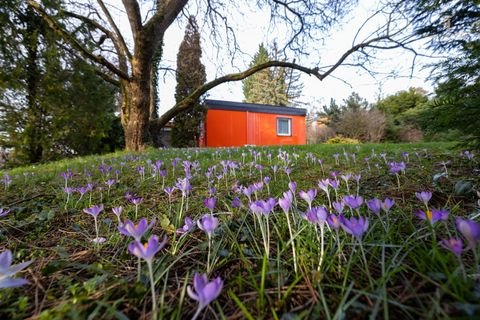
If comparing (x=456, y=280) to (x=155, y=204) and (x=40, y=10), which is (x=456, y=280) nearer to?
(x=155, y=204)

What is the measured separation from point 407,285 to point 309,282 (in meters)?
0.23

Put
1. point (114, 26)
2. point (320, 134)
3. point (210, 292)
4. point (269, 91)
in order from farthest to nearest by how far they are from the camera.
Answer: point (269, 91) → point (320, 134) → point (114, 26) → point (210, 292)

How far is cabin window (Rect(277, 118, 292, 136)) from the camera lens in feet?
65.4

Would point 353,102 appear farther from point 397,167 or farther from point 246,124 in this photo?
point 397,167

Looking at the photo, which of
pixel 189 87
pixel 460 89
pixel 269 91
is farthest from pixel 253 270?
pixel 269 91

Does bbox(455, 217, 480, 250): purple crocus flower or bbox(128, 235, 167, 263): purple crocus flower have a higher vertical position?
bbox(455, 217, 480, 250): purple crocus flower

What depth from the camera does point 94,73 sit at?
29.7 feet

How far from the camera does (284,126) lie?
20219 mm

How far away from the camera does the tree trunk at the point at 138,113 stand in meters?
8.04

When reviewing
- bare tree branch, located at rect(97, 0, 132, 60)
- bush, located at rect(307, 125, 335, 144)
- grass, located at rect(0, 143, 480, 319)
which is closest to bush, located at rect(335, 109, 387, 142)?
bush, located at rect(307, 125, 335, 144)

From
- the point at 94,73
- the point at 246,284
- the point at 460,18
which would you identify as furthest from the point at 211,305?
the point at 94,73

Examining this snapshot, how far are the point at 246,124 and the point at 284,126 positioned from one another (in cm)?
373

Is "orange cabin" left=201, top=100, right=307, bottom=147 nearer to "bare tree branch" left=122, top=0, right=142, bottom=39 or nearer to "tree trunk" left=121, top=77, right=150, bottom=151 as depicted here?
"tree trunk" left=121, top=77, right=150, bottom=151

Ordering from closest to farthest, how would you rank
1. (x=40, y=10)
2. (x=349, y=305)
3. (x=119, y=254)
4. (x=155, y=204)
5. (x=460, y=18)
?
(x=349, y=305) < (x=119, y=254) < (x=155, y=204) < (x=460, y=18) < (x=40, y=10)
